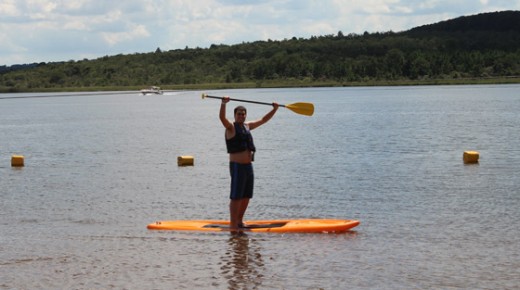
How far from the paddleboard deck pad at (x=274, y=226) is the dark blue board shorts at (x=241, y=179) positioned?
4.07 feet

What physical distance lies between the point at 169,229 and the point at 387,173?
14247 millimetres

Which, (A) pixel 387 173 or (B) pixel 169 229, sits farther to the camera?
(A) pixel 387 173

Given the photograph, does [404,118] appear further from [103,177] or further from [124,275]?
[124,275]

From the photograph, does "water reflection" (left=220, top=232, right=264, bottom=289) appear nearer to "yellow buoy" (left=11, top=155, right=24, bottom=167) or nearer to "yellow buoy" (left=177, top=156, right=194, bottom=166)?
"yellow buoy" (left=177, top=156, right=194, bottom=166)

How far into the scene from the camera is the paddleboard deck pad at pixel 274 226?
60.3ft

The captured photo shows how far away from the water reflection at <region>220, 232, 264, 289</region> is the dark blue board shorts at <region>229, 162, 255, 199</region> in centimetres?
99

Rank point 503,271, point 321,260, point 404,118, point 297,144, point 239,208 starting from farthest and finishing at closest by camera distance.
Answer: point 404,118 → point 297,144 → point 239,208 → point 321,260 → point 503,271

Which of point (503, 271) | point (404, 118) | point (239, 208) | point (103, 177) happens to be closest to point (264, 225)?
point (239, 208)

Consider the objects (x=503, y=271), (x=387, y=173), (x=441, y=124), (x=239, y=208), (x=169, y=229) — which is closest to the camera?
(x=503, y=271)

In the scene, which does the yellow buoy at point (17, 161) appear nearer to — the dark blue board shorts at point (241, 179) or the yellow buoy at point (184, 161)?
the yellow buoy at point (184, 161)

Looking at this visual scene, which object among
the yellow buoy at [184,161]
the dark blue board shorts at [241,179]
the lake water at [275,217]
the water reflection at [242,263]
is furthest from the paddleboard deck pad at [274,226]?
the yellow buoy at [184,161]

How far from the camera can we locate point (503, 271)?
48.4 ft

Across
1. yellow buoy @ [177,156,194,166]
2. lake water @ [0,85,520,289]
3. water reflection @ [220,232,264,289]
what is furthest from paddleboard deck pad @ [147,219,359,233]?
yellow buoy @ [177,156,194,166]

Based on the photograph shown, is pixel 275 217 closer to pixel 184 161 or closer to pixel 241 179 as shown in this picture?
pixel 241 179
